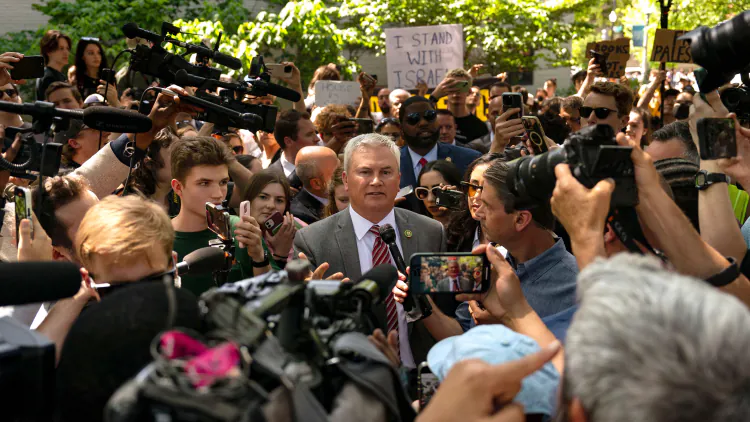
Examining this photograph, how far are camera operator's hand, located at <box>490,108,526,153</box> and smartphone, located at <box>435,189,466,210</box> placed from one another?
0.71 metres

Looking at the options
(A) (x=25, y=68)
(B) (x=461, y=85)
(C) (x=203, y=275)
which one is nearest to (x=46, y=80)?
(A) (x=25, y=68)

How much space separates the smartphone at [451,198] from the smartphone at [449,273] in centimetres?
189

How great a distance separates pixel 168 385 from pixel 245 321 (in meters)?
0.27

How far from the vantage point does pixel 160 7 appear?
1638 cm

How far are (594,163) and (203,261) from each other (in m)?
1.68

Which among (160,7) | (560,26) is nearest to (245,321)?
(160,7)

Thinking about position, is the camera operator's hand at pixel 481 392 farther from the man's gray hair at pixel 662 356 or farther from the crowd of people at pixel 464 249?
the man's gray hair at pixel 662 356

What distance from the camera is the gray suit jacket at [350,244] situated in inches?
165

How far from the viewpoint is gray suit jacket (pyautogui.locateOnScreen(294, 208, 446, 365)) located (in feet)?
13.7

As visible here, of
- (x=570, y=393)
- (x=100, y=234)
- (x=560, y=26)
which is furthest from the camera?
(x=560, y=26)

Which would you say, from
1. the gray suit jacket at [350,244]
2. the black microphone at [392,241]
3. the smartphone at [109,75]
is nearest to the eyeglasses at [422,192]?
the gray suit jacket at [350,244]

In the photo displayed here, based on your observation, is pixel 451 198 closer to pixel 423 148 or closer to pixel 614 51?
pixel 423 148

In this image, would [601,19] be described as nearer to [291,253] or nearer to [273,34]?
[273,34]

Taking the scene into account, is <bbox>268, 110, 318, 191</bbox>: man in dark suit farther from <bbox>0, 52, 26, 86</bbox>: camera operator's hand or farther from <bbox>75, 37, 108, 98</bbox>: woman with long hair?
<bbox>0, 52, 26, 86</bbox>: camera operator's hand
